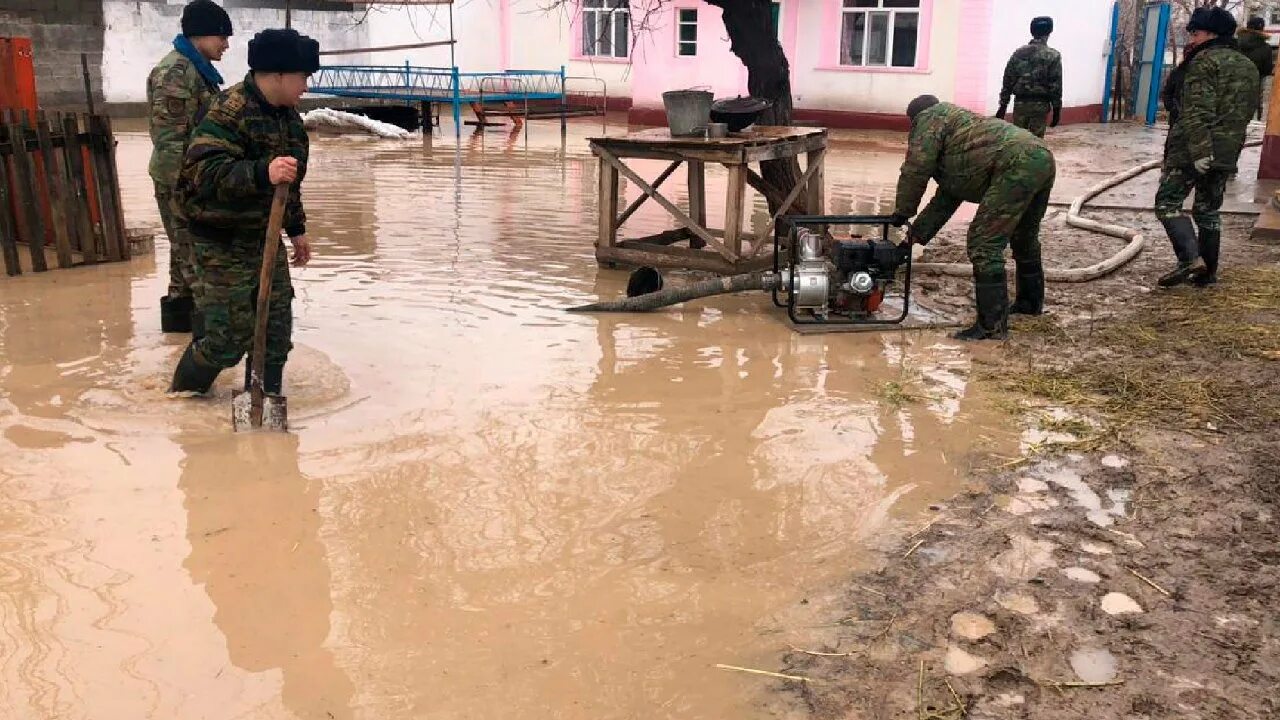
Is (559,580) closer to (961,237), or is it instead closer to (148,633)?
(148,633)

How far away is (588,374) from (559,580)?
2.34 meters

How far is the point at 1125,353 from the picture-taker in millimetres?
6203

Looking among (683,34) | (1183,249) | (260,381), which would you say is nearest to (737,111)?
(1183,249)

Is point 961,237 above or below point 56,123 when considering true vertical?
below

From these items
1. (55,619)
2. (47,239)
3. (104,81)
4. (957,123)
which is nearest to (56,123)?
(47,239)

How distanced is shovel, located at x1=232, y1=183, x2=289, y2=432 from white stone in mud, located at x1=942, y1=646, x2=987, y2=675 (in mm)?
3101

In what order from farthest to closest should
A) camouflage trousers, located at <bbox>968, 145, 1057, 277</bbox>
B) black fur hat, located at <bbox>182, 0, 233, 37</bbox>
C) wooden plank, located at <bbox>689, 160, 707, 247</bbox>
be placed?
wooden plank, located at <bbox>689, 160, 707, 247</bbox> → camouflage trousers, located at <bbox>968, 145, 1057, 277</bbox> → black fur hat, located at <bbox>182, 0, 233, 37</bbox>

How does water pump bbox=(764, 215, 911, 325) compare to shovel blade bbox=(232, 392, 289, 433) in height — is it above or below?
above

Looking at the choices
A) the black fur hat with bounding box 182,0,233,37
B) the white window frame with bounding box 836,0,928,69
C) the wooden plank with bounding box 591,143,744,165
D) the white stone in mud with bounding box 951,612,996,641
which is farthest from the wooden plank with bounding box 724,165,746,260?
the white window frame with bounding box 836,0,928,69

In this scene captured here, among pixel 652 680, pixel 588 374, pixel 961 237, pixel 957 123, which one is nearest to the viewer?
pixel 652 680

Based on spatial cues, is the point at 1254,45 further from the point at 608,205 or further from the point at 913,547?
the point at 913,547

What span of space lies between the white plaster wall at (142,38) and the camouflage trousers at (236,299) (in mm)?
16482

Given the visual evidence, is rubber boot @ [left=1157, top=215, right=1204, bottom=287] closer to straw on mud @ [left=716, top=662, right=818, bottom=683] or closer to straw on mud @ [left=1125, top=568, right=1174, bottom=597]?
straw on mud @ [left=1125, top=568, right=1174, bottom=597]

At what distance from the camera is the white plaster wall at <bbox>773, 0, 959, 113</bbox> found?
66.5ft
